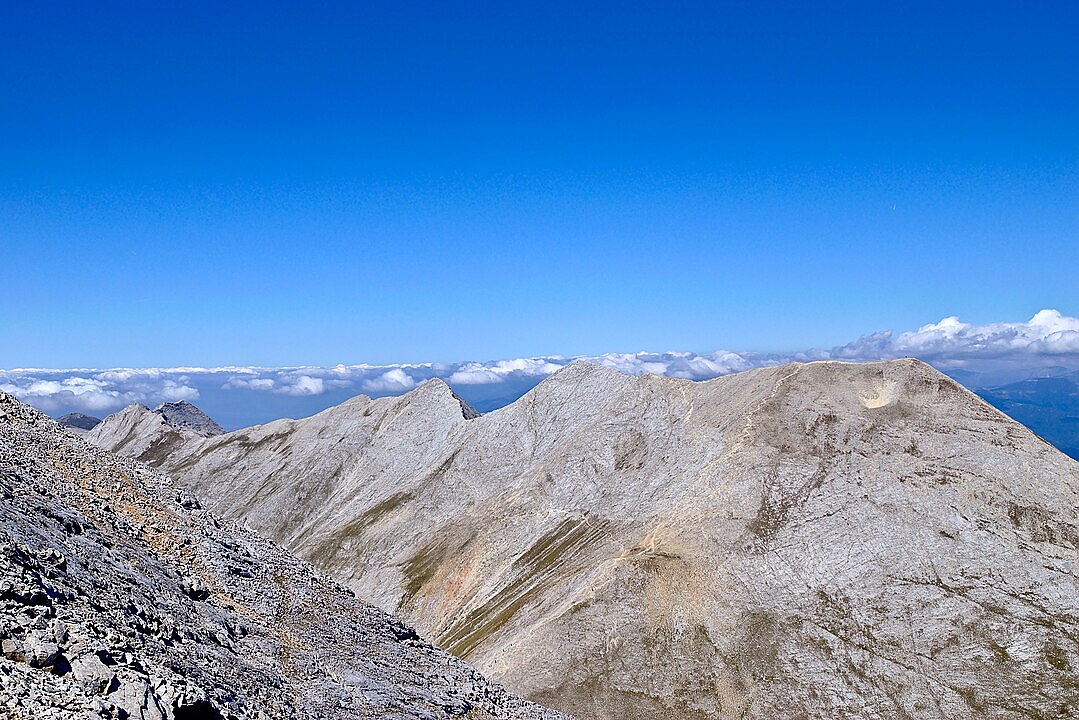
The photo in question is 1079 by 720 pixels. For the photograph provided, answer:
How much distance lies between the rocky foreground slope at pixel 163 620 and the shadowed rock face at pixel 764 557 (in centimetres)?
4598

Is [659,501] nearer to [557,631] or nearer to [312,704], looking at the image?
[557,631]

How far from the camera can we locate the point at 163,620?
74.6ft

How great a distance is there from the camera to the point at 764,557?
272ft

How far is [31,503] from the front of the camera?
82.0ft

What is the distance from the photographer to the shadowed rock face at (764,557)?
69625 millimetres

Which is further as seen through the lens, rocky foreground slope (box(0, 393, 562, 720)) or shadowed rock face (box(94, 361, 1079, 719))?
shadowed rock face (box(94, 361, 1079, 719))

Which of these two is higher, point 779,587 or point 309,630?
point 309,630

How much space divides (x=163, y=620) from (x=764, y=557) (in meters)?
73.7

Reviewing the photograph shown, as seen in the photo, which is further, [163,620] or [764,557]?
[764,557]

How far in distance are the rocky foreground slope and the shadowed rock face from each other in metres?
46.0

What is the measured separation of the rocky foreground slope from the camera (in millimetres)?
16531

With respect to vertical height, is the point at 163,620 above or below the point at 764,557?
above

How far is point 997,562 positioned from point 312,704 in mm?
80483

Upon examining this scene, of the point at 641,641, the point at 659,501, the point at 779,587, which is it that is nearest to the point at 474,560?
the point at 659,501
